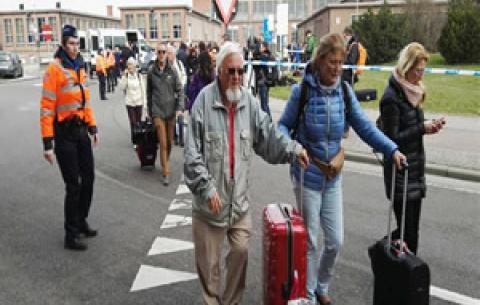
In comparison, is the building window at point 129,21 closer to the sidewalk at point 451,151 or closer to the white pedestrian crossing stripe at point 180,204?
the sidewalk at point 451,151

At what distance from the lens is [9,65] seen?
125 feet

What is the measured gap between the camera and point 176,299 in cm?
446

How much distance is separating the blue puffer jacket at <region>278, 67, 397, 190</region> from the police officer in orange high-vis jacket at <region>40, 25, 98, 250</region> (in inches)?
91.5

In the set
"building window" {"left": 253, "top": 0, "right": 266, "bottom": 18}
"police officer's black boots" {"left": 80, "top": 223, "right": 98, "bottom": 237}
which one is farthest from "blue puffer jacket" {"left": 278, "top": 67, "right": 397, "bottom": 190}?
"building window" {"left": 253, "top": 0, "right": 266, "bottom": 18}

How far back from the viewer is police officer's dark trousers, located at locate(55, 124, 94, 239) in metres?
5.34

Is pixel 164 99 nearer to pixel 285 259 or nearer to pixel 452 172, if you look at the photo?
pixel 452 172

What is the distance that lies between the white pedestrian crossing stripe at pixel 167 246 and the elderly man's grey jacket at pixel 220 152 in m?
1.86

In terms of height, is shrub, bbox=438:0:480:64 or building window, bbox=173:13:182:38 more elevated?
building window, bbox=173:13:182:38

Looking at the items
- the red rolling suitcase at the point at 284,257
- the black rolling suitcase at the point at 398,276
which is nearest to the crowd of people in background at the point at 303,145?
the red rolling suitcase at the point at 284,257

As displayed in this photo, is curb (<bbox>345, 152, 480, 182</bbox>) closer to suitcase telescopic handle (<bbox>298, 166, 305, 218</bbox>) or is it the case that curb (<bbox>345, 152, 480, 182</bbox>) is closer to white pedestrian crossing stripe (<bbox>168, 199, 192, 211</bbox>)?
white pedestrian crossing stripe (<bbox>168, 199, 192, 211</bbox>)

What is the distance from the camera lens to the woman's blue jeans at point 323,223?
399 centimetres

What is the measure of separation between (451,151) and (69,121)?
7006mm

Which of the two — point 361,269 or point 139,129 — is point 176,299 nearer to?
point 361,269

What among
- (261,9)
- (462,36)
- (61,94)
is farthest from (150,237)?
(261,9)
